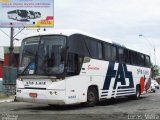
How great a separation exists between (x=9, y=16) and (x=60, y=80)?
2279cm

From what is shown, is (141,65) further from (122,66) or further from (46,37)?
(46,37)

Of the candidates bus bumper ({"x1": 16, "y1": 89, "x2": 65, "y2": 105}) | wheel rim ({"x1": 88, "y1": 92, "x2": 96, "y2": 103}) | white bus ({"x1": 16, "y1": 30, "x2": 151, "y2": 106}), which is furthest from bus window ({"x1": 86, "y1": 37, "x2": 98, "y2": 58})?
bus bumper ({"x1": 16, "y1": 89, "x2": 65, "y2": 105})

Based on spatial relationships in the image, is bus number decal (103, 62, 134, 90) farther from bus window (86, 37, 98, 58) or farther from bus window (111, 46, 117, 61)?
bus window (86, 37, 98, 58)

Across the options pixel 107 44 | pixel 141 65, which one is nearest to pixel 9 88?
pixel 141 65

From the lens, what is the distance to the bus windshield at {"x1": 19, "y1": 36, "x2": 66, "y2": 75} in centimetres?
1655

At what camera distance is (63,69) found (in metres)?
16.4

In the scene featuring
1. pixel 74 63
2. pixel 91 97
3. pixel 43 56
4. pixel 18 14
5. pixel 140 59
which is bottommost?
pixel 91 97

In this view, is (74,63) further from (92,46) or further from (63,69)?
(92,46)

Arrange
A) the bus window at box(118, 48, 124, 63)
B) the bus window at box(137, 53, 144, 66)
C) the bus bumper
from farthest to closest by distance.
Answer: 1. the bus window at box(137, 53, 144, 66)
2. the bus window at box(118, 48, 124, 63)
3. the bus bumper

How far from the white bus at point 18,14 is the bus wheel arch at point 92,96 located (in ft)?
67.3

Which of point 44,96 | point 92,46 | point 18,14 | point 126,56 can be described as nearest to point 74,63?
point 44,96

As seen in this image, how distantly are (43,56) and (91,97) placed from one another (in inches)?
130

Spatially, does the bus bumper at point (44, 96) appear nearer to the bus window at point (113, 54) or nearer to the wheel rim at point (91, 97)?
the wheel rim at point (91, 97)

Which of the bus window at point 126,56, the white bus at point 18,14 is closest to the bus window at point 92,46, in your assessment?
the bus window at point 126,56
